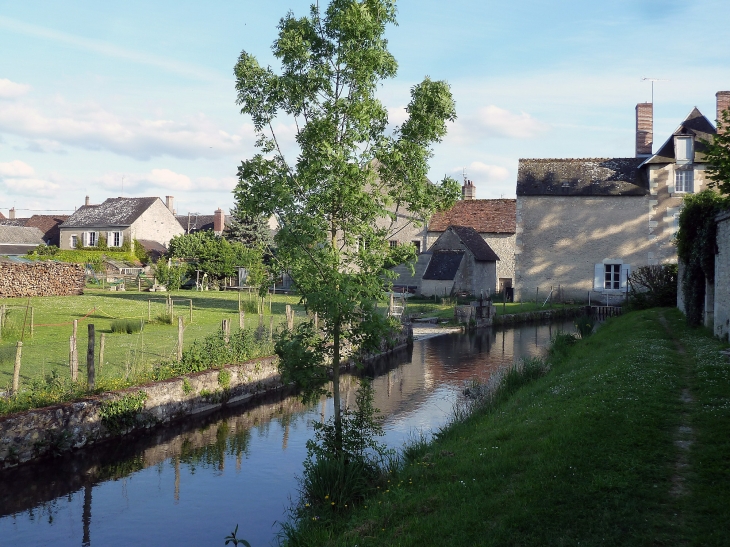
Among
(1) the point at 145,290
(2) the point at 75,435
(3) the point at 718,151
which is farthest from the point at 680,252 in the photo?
(1) the point at 145,290

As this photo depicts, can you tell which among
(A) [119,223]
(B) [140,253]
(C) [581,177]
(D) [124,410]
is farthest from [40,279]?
(C) [581,177]

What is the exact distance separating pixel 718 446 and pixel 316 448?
4931 millimetres

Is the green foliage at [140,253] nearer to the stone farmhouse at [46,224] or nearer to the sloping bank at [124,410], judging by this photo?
the stone farmhouse at [46,224]

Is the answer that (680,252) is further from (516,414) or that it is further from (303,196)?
(303,196)

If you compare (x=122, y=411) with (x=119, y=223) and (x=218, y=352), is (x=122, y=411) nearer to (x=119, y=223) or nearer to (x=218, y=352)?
(x=218, y=352)

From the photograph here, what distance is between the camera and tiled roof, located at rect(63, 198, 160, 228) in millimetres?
58438

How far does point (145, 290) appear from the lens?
4166cm

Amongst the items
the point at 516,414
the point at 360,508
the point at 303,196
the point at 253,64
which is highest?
the point at 253,64

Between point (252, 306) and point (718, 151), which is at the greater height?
point (718, 151)

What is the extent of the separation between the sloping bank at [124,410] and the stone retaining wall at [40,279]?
24205 mm

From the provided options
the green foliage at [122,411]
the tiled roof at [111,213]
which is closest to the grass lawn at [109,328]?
the green foliage at [122,411]

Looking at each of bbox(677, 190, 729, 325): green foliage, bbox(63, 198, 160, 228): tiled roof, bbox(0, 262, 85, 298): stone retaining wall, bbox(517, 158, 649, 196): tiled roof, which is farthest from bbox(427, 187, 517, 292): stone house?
bbox(63, 198, 160, 228): tiled roof

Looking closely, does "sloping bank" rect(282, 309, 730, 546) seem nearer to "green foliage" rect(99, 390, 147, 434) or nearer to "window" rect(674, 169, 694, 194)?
"green foliage" rect(99, 390, 147, 434)

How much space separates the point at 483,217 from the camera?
49.1m
